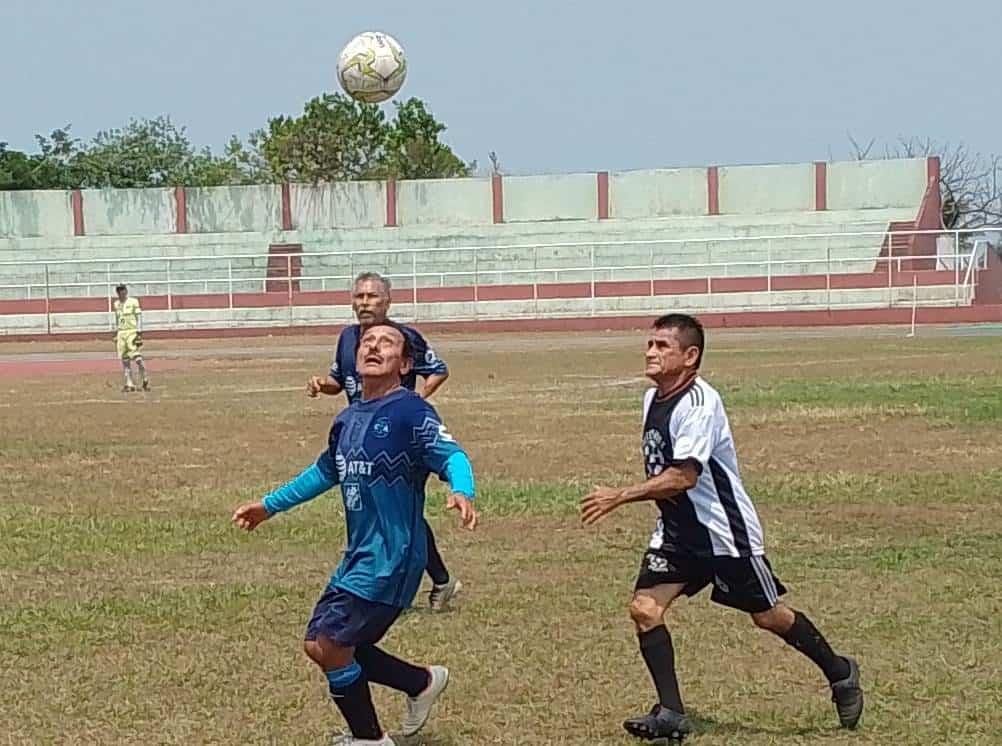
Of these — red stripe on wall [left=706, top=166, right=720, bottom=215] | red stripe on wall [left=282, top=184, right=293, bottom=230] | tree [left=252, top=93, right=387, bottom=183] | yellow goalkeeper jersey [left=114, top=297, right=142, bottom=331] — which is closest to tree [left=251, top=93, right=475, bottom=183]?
tree [left=252, top=93, right=387, bottom=183]

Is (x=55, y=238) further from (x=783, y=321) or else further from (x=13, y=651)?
(x=13, y=651)

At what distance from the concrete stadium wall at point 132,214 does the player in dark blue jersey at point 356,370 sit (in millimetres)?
54389

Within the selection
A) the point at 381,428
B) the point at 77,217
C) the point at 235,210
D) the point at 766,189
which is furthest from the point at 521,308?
the point at 381,428

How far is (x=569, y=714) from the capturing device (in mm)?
6562

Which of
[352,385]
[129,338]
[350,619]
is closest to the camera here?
[350,619]

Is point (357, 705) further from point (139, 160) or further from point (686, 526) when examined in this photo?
point (139, 160)

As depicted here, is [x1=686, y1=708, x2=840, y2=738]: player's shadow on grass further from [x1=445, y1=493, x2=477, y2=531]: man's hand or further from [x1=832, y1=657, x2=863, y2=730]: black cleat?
[x1=445, y1=493, x2=477, y2=531]: man's hand

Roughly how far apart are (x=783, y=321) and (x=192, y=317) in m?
19.5

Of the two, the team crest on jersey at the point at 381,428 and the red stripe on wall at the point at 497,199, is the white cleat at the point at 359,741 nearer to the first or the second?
the team crest on jersey at the point at 381,428

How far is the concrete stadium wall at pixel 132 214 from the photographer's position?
61.9 metres

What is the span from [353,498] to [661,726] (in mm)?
1490

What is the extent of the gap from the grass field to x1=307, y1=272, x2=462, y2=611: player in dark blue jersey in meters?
0.22

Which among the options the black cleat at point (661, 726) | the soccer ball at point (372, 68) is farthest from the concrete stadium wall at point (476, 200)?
the black cleat at point (661, 726)

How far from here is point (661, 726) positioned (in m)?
6.05
